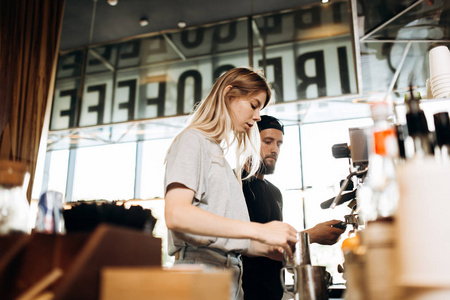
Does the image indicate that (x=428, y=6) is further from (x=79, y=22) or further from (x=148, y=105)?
(x=79, y=22)

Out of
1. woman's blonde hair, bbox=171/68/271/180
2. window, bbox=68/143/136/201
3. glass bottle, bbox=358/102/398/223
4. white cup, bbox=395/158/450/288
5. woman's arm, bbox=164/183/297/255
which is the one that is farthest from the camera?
window, bbox=68/143/136/201

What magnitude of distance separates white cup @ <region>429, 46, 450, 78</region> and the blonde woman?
70 cm

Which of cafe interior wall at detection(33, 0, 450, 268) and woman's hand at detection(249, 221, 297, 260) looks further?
cafe interior wall at detection(33, 0, 450, 268)

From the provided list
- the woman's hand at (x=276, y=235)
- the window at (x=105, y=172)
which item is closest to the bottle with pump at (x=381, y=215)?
the woman's hand at (x=276, y=235)

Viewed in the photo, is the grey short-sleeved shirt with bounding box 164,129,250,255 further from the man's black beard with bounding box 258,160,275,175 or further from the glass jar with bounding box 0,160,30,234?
the man's black beard with bounding box 258,160,275,175

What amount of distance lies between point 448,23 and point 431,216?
3940 millimetres

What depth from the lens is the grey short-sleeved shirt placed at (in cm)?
112

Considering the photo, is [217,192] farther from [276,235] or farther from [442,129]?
[442,129]

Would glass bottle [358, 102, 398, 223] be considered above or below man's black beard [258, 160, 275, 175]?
below

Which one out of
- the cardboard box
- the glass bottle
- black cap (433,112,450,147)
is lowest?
the cardboard box

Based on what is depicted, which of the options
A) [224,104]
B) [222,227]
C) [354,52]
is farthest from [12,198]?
[354,52]

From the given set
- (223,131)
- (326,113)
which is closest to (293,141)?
(326,113)

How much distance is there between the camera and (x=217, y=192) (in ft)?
4.13

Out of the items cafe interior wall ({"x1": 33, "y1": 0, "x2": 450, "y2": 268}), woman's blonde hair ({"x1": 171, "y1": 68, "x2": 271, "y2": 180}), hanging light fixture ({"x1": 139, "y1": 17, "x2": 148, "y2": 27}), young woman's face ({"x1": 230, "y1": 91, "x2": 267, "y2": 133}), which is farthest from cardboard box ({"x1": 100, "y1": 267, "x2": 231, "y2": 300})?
hanging light fixture ({"x1": 139, "y1": 17, "x2": 148, "y2": 27})
